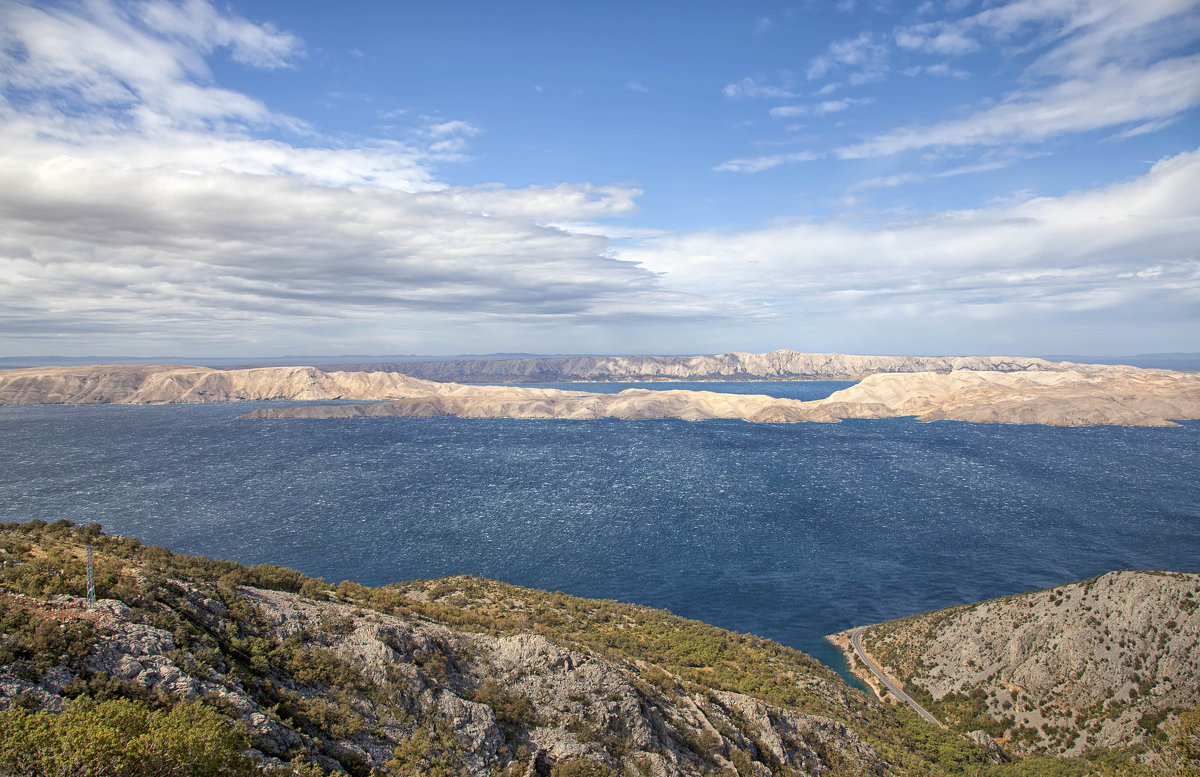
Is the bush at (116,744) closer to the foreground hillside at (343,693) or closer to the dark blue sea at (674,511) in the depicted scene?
the foreground hillside at (343,693)

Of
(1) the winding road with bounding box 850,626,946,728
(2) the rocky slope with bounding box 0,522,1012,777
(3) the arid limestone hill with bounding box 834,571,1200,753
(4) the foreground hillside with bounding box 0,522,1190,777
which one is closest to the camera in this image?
(4) the foreground hillside with bounding box 0,522,1190,777

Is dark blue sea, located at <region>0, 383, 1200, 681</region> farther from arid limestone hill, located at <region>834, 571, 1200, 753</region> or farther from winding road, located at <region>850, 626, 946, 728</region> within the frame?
arid limestone hill, located at <region>834, 571, 1200, 753</region>

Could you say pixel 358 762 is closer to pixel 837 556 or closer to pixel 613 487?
pixel 837 556

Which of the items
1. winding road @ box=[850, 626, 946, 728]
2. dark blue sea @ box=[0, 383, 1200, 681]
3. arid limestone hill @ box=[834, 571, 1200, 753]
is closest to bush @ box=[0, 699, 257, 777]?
winding road @ box=[850, 626, 946, 728]

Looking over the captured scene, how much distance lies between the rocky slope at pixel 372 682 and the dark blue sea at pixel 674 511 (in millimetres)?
26207

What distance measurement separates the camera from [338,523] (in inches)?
3521

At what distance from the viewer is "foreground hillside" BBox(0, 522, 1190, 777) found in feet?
51.5

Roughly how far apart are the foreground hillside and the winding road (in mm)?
5040

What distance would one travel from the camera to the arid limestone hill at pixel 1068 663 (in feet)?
129

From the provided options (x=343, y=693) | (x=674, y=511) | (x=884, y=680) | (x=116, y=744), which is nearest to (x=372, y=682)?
(x=343, y=693)

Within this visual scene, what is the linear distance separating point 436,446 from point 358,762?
150m

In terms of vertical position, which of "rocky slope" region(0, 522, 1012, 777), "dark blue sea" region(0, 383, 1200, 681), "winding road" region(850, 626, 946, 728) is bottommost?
"winding road" region(850, 626, 946, 728)

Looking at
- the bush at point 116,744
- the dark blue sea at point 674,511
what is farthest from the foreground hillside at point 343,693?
the dark blue sea at point 674,511

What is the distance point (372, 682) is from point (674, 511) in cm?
7882
